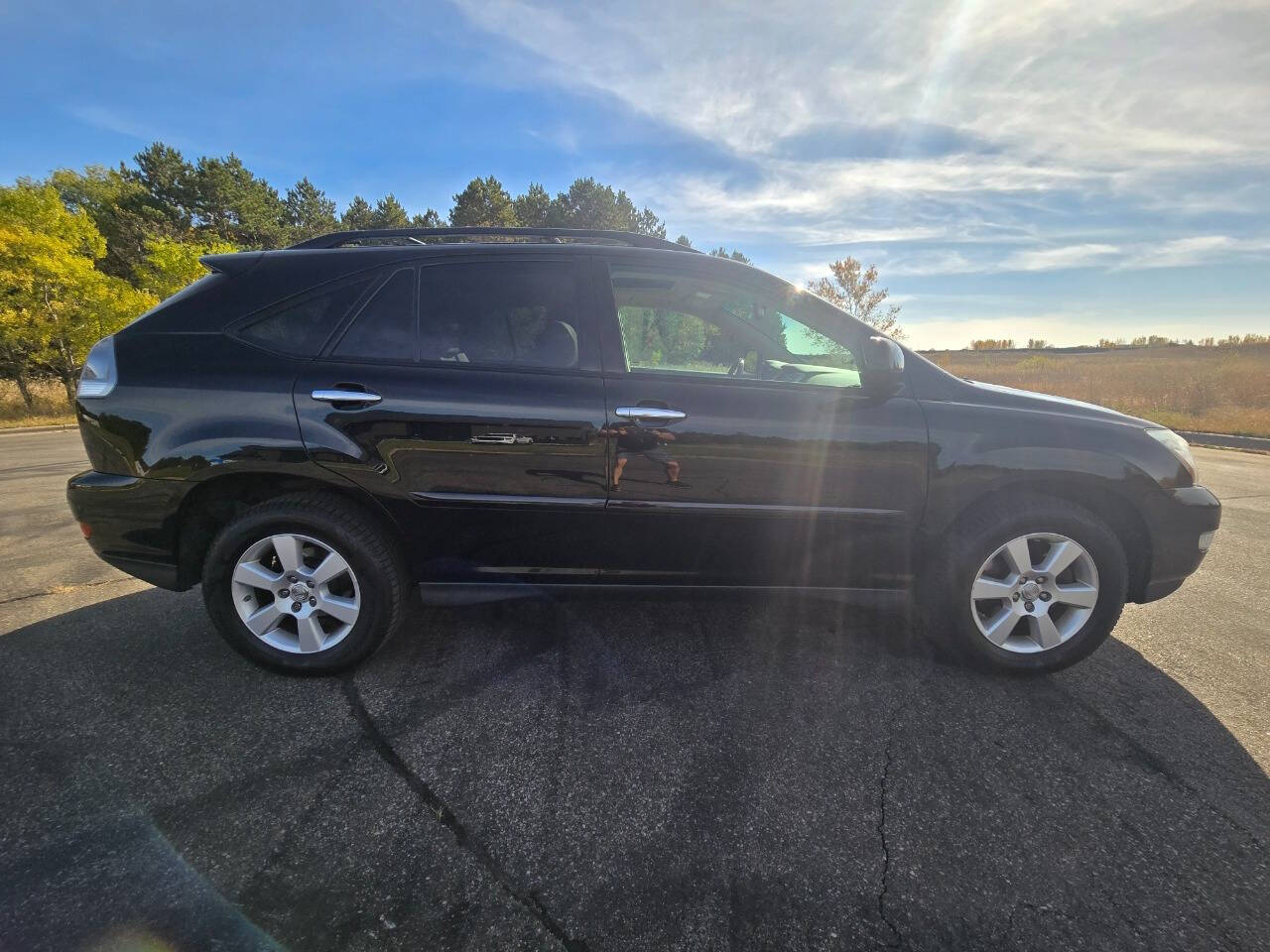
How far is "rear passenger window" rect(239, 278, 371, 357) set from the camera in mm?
2406

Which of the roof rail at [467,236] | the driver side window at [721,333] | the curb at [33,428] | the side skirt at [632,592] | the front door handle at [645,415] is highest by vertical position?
the roof rail at [467,236]

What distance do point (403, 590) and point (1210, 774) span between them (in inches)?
121

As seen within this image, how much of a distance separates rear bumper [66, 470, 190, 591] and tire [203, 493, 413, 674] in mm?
243

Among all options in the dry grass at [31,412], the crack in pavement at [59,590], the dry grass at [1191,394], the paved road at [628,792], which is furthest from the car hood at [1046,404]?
the dry grass at [31,412]

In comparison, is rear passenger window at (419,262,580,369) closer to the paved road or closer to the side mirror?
the side mirror

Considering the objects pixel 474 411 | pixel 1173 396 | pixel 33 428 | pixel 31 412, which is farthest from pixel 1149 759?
pixel 1173 396

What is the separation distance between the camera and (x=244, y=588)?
7.94 ft

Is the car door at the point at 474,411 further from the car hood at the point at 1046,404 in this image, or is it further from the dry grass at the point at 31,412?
the dry grass at the point at 31,412

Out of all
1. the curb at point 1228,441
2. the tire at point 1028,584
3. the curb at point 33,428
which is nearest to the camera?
the tire at point 1028,584

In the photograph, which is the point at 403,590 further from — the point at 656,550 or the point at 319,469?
the point at 656,550

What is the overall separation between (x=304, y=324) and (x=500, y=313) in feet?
2.67

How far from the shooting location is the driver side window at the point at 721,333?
2.59m

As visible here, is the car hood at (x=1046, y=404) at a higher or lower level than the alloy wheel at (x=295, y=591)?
higher

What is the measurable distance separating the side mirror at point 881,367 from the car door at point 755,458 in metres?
0.05
